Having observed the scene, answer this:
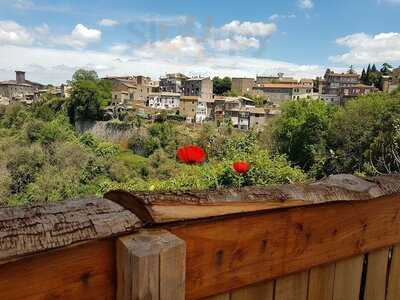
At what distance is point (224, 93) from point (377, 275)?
5065 centimetres

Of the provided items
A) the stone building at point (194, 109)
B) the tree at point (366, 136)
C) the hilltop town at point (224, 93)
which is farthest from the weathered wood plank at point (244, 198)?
the stone building at point (194, 109)

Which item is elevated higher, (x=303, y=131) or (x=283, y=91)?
(x=283, y=91)

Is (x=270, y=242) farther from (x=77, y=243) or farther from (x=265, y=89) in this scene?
(x=265, y=89)

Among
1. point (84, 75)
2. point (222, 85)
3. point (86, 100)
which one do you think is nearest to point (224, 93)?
point (222, 85)

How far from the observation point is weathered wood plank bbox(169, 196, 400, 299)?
29.1 inches

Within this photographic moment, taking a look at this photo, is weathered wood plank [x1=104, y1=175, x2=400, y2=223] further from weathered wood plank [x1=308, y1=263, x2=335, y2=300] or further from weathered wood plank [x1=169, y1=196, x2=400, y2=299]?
weathered wood plank [x1=308, y1=263, x2=335, y2=300]

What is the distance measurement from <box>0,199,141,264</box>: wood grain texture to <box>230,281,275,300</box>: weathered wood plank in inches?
12.4

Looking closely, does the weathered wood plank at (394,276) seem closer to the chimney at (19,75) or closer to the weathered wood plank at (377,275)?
the weathered wood plank at (377,275)

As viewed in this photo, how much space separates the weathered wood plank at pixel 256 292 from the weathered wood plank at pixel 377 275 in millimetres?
364

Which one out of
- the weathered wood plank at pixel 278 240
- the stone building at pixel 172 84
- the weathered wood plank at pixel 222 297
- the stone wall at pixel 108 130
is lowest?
the stone wall at pixel 108 130

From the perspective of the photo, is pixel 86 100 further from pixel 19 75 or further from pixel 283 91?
pixel 19 75

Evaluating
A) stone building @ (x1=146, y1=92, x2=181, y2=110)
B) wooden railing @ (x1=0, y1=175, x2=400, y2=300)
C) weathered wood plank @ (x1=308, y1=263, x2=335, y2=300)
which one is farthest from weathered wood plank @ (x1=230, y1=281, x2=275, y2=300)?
stone building @ (x1=146, y1=92, x2=181, y2=110)

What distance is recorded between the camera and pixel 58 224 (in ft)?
1.89

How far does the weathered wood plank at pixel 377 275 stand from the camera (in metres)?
1.09
